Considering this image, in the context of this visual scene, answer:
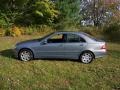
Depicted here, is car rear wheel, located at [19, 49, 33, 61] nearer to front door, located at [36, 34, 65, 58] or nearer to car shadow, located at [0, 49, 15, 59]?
front door, located at [36, 34, 65, 58]

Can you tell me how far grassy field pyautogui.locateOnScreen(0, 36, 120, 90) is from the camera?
14.2 meters

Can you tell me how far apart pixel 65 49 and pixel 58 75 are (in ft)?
6.86

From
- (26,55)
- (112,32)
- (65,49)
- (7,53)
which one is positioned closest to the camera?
(65,49)

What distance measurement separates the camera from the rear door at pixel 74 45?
16.7 metres

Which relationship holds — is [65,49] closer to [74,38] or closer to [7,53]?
[74,38]

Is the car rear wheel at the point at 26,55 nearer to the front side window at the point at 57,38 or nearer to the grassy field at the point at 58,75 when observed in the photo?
the grassy field at the point at 58,75

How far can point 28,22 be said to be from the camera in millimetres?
32281

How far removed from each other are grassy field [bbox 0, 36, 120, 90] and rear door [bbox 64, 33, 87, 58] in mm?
385

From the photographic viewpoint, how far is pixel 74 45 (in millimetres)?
16734

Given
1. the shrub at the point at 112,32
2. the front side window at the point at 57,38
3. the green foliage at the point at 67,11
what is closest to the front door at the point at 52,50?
the front side window at the point at 57,38

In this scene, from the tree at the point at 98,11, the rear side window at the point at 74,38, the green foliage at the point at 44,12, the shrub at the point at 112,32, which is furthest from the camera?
the tree at the point at 98,11

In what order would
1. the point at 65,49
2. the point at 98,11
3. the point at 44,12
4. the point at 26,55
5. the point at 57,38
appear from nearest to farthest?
1. the point at 65,49
2. the point at 26,55
3. the point at 57,38
4. the point at 44,12
5. the point at 98,11

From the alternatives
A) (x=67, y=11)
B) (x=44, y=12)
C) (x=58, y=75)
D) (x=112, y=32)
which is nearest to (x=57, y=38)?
(x=58, y=75)

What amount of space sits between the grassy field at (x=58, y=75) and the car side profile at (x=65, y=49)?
0.33 metres
